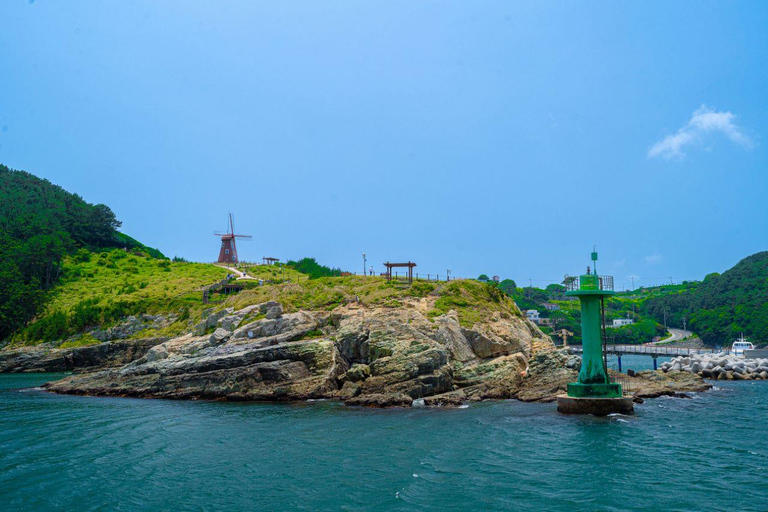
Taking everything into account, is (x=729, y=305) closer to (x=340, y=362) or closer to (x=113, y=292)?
(x=340, y=362)

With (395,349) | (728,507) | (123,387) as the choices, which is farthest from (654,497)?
(123,387)

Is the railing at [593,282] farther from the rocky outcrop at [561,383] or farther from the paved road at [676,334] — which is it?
the paved road at [676,334]

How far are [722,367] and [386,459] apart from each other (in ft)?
182

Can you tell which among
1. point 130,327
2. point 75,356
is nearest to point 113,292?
point 130,327

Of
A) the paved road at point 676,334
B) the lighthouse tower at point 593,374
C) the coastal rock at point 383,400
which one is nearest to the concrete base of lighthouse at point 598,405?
the lighthouse tower at point 593,374

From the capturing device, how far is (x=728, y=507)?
52.3 feet

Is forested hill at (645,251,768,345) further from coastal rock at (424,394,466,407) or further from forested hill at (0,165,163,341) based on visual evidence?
forested hill at (0,165,163,341)

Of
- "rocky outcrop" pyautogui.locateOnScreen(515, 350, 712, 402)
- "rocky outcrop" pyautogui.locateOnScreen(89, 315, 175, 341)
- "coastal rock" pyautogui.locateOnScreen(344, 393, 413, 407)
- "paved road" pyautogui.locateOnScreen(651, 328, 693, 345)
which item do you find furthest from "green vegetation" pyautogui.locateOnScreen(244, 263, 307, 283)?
"paved road" pyautogui.locateOnScreen(651, 328, 693, 345)

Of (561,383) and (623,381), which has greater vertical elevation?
(561,383)

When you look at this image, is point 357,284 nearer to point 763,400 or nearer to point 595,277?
point 595,277

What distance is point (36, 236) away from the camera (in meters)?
96.5

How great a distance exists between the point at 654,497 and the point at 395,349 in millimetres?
26507

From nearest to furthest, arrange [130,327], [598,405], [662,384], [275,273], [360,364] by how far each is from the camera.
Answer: [598,405] < [360,364] < [662,384] < [130,327] < [275,273]

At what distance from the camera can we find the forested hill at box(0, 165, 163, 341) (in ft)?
265
